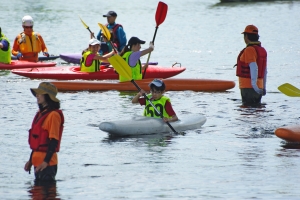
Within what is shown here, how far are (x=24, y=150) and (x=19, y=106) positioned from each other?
3875 mm

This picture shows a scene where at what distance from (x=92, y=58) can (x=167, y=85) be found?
1.52 metres

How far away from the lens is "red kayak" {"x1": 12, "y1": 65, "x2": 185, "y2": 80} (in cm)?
1694

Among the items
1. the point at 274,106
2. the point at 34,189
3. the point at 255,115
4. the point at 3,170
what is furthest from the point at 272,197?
the point at 274,106

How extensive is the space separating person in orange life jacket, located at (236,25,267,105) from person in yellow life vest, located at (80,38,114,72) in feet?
11.7

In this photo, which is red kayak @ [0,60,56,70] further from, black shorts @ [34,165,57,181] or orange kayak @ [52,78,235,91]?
black shorts @ [34,165,57,181]

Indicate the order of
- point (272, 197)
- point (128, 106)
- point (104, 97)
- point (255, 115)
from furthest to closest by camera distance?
point (104, 97) < point (128, 106) < point (255, 115) < point (272, 197)

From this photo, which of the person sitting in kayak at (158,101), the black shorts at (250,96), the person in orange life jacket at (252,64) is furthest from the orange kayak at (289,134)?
the black shorts at (250,96)

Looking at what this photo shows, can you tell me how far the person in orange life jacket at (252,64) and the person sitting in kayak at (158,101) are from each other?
6.98ft

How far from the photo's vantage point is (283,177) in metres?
9.31

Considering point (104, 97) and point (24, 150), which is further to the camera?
point (104, 97)

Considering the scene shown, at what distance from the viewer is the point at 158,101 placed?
37.2ft

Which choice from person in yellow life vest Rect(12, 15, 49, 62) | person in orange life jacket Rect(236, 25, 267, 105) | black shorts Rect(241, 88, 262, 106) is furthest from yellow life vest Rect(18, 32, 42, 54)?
person in orange life jacket Rect(236, 25, 267, 105)

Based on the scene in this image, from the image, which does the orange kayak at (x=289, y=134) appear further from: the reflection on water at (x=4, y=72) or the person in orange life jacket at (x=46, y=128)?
the reflection on water at (x=4, y=72)

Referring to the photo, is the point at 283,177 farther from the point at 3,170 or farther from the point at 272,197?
the point at 3,170
